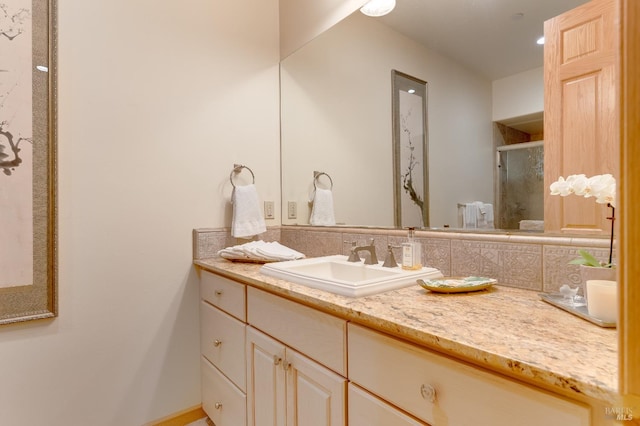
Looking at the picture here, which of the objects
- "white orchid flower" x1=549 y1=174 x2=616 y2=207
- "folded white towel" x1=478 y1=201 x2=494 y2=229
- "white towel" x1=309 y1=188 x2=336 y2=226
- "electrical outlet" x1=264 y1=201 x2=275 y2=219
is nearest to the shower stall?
"folded white towel" x1=478 y1=201 x2=494 y2=229

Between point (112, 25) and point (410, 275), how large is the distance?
64.8 inches

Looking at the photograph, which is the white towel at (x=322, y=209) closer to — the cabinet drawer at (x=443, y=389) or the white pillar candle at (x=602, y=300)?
the cabinet drawer at (x=443, y=389)

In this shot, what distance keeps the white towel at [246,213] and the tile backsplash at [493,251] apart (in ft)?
0.50

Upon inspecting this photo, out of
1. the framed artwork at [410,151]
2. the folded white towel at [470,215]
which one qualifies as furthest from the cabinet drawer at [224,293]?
the folded white towel at [470,215]

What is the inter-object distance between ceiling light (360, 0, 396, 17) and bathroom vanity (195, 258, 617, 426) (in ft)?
4.05

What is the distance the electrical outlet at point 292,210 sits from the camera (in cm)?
201

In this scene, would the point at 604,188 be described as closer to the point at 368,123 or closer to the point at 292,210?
the point at 368,123

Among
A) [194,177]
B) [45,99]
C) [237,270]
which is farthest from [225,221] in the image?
[45,99]

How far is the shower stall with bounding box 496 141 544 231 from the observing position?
41.9 inches

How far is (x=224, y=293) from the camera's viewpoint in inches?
58.5

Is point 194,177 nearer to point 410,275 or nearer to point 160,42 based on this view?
point 160,42

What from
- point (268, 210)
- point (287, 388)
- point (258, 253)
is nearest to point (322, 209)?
point (268, 210)

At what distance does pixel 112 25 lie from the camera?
4.93ft

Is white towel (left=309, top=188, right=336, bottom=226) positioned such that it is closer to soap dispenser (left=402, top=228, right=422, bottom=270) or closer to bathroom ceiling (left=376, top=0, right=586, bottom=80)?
soap dispenser (left=402, top=228, right=422, bottom=270)
